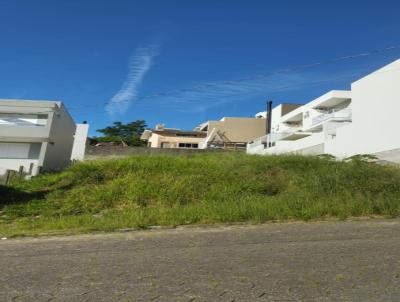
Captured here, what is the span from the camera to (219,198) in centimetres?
1223

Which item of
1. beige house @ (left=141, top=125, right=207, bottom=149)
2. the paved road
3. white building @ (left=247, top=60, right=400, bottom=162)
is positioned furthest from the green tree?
the paved road

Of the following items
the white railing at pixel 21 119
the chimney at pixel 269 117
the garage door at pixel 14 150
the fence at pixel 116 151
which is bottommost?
the garage door at pixel 14 150

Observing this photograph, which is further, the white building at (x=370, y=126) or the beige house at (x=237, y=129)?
the beige house at (x=237, y=129)

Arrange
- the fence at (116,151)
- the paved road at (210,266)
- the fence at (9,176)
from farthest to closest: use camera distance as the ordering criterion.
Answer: the fence at (116,151), the fence at (9,176), the paved road at (210,266)

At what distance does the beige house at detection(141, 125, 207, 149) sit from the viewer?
4884cm

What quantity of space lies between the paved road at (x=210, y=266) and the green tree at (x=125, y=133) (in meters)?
44.6

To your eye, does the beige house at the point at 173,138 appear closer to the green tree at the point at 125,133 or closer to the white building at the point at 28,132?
the green tree at the point at 125,133

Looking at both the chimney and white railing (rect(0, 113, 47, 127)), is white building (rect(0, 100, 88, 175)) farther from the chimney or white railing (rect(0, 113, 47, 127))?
the chimney

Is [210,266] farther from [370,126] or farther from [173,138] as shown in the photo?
[173,138]

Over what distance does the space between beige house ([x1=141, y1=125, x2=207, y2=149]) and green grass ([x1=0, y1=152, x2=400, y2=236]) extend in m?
29.9

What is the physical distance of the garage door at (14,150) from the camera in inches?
1016

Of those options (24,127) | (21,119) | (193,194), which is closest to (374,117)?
(193,194)

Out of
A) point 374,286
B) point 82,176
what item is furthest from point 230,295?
point 82,176

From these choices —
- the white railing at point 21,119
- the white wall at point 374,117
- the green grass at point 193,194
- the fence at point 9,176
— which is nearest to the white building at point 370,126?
the white wall at point 374,117
